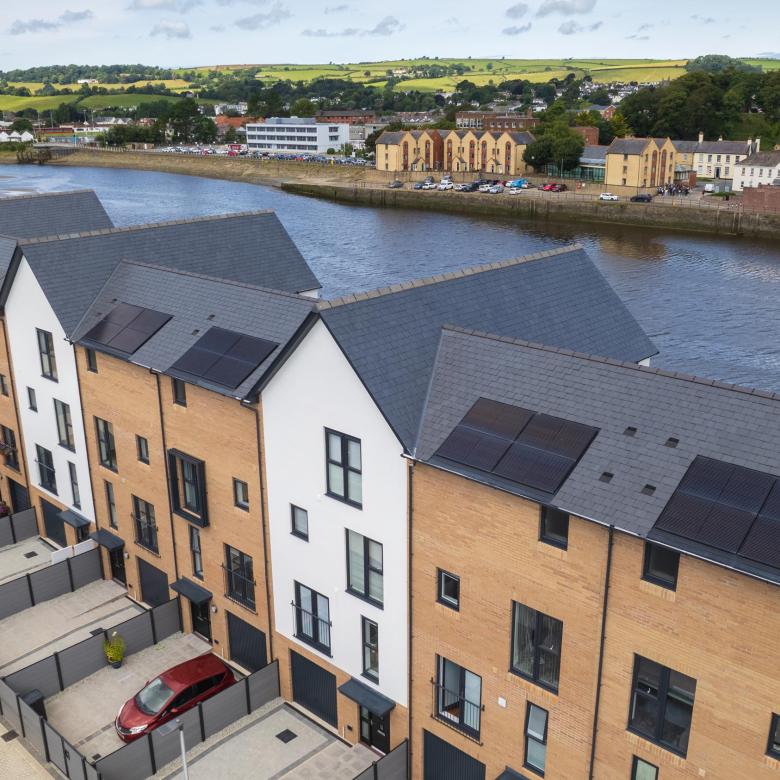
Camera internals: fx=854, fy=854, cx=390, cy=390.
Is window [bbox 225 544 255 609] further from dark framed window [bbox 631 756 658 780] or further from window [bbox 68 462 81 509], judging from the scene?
dark framed window [bbox 631 756 658 780]

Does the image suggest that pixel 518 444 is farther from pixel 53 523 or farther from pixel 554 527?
pixel 53 523

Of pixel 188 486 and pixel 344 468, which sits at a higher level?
pixel 344 468

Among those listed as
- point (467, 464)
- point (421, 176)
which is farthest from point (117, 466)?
point (421, 176)

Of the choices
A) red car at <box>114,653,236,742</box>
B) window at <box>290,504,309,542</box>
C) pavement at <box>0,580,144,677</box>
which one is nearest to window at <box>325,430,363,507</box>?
window at <box>290,504,309,542</box>

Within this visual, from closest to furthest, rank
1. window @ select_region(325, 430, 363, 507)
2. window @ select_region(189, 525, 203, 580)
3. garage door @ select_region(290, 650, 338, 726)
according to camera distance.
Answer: window @ select_region(325, 430, 363, 507)
garage door @ select_region(290, 650, 338, 726)
window @ select_region(189, 525, 203, 580)

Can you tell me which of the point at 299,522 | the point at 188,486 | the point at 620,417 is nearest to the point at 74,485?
the point at 188,486
